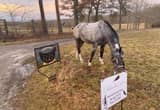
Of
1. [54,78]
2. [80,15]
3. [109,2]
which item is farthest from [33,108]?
[109,2]

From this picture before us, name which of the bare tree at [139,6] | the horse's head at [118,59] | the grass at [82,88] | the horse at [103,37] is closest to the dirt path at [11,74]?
the grass at [82,88]

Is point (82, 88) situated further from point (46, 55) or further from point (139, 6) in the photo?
point (139, 6)

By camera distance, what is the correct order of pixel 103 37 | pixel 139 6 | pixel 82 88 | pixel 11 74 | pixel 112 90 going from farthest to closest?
pixel 139 6 < pixel 11 74 < pixel 103 37 < pixel 82 88 < pixel 112 90

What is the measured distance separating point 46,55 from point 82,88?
5.12 ft

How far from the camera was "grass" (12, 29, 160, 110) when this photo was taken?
6.41 m

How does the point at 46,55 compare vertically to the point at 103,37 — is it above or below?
below

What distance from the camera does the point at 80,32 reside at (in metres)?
8.21

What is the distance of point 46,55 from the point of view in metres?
7.62

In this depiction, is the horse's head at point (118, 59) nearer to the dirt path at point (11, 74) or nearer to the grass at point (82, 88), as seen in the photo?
the grass at point (82, 88)

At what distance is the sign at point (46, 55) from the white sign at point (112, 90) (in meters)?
3.25

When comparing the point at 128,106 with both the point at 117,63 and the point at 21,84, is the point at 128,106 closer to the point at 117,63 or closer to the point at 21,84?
the point at 117,63

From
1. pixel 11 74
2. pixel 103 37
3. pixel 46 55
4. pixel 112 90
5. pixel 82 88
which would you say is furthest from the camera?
pixel 11 74

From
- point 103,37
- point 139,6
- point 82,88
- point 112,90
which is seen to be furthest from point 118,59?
point 139,6

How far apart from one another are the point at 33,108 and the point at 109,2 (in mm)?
23720
